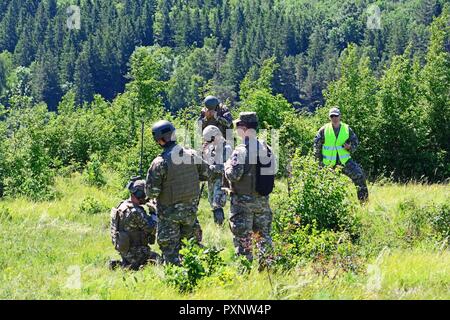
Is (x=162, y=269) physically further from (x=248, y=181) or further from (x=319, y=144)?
(x=319, y=144)

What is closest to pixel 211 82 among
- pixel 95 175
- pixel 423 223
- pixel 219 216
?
pixel 95 175

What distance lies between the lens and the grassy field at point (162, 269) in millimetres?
6125

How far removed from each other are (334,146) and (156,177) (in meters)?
4.90

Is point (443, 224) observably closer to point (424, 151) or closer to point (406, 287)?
point (406, 287)

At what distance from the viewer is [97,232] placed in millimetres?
11086

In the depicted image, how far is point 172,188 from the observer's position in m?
7.98

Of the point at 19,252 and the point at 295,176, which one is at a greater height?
the point at 295,176

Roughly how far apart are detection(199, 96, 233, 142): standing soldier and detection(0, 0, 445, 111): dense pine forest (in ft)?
388

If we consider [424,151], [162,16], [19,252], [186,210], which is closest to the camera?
[186,210]

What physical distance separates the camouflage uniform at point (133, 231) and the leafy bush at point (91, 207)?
13.0ft

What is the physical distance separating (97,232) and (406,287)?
6040 millimetres

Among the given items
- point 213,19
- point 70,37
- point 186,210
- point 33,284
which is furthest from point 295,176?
point 213,19

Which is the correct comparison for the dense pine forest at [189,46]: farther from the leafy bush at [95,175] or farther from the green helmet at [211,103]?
the green helmet at [211,103]

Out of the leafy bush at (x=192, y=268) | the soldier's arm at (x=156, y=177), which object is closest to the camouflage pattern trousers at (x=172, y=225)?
the soldier's arm at (x=156, y=177)
